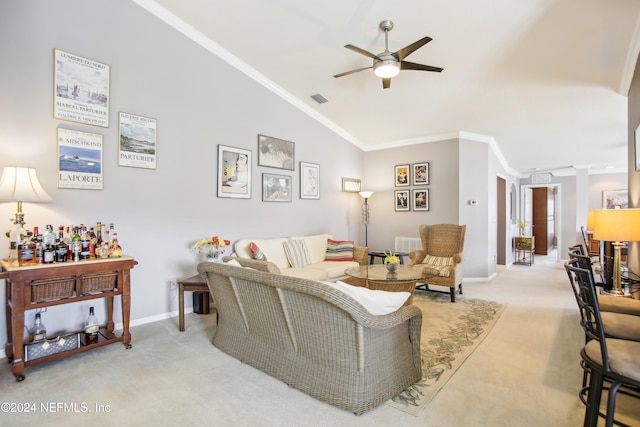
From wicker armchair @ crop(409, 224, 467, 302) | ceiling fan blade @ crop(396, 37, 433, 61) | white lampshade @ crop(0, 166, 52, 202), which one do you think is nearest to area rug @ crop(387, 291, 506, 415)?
wicker armchair @ crop(409, 224, 467, 302)

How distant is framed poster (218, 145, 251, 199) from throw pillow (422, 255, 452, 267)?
2.96m

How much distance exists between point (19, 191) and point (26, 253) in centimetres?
51

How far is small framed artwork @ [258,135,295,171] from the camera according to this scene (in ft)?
16.1

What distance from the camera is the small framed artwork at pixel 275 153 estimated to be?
490cm

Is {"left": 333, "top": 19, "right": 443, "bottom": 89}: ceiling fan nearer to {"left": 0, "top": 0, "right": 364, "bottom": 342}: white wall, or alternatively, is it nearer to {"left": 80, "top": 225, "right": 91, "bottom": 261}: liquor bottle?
{"left": 0, "top": 0, "right": 364, "bottom": 342}: white wall

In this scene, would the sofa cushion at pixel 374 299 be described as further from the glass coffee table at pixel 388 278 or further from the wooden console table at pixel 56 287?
the wooden console table at pixel 56 287

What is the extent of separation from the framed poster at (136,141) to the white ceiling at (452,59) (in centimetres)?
131

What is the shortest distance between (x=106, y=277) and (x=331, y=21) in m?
3.41

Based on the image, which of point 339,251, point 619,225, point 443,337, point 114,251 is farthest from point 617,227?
point 114,251

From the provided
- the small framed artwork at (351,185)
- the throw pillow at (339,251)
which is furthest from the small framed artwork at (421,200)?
the throw pillow at (339,251)

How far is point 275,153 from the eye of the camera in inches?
201

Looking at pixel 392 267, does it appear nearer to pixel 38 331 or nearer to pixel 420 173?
pixel 420 173

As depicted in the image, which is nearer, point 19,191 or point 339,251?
point 19,191

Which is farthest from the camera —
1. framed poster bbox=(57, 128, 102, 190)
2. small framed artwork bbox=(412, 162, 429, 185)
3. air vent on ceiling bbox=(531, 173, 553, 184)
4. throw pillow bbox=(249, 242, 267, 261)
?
air vent on ceiling bbox=(531, 173, 553, 184)
